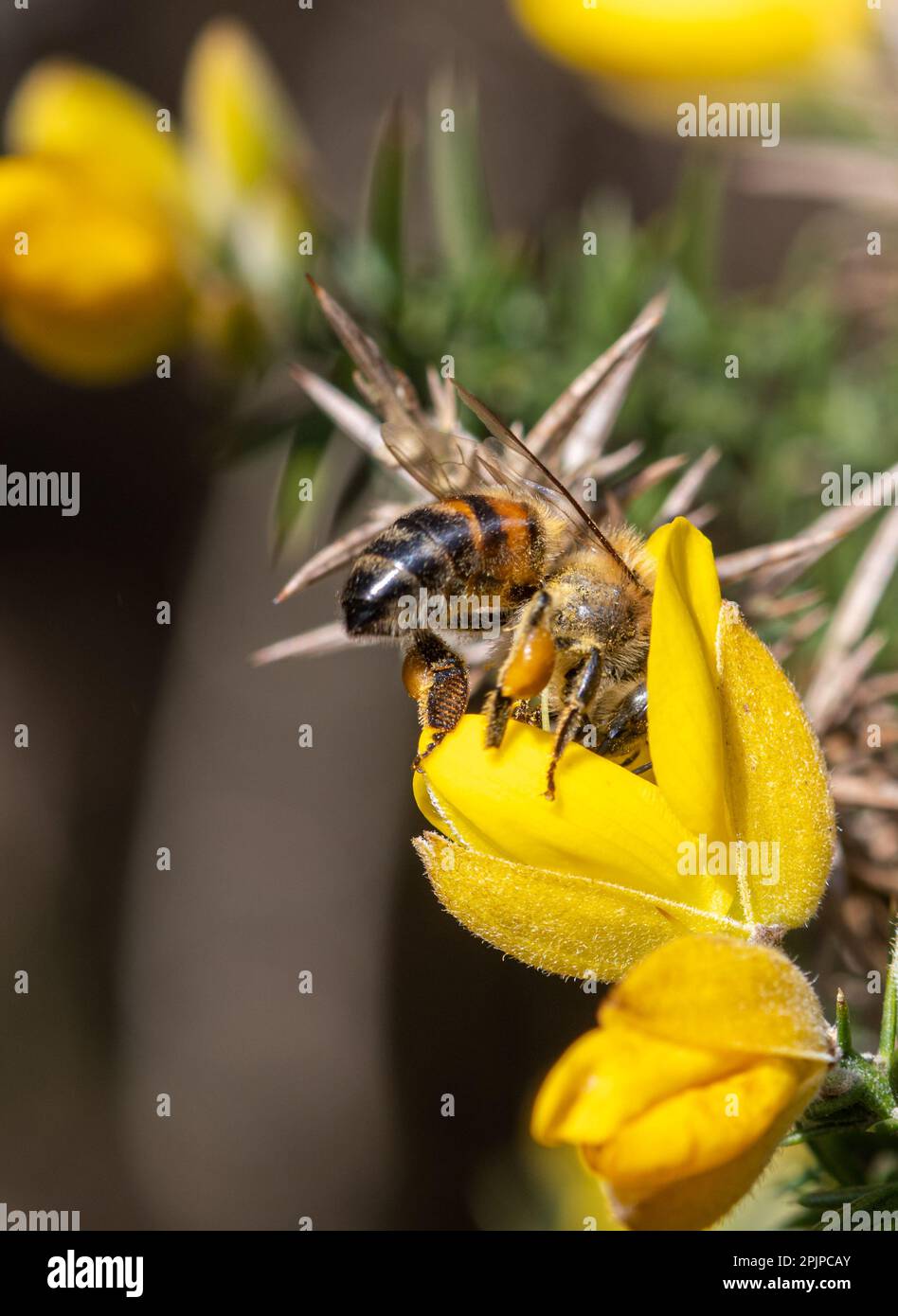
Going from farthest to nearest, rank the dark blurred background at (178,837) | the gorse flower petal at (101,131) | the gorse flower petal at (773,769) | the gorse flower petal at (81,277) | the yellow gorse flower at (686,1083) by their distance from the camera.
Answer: the dark blurred background at (178,837)
the gorse flower petal at (101,131)
the gorse flower petal at (81,277)
the gorse flower petal at (773,769)
the yellow gorse flower at (686,1083)

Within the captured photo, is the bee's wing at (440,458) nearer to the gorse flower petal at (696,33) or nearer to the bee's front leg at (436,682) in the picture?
the bee's front leg at (436,682)

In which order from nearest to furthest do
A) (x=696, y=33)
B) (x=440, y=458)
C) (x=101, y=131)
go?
(x=440, y=458), (x=101, y=131), (x=696, y=33)

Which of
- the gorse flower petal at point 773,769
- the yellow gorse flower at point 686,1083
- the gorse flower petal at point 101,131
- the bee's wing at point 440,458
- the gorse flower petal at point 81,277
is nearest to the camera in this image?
the yellow gorse flower at point 686,1083

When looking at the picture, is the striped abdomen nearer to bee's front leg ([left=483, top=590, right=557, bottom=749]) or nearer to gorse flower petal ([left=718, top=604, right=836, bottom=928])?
bee's front leg ([left=483, top=590, right=557, bottom=749])

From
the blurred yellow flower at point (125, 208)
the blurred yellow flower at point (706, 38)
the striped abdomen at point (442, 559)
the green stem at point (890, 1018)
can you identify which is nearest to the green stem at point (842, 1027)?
the green stem at point (890, 1018)

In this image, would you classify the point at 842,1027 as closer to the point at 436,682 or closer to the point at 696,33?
the point at 436,682

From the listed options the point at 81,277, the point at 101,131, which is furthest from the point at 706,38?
the point at 81,277

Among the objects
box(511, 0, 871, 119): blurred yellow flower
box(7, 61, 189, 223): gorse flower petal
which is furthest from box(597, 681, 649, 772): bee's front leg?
box(511, 0, 871, 119): blurred yellow flower

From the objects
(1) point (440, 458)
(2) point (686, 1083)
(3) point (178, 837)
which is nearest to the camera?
(2) point (686, 1083)
